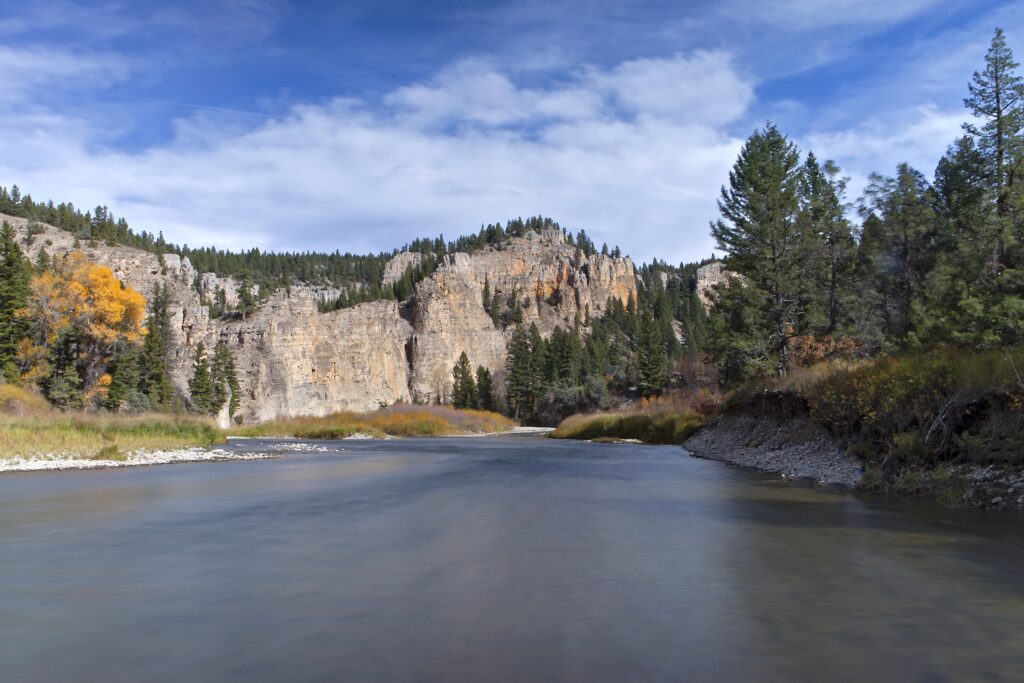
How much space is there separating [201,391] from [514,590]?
7807 cm

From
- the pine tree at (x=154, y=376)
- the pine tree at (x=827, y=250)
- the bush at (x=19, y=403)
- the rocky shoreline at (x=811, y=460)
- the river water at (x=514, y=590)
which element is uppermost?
the pine tree at (x=827, y=250)

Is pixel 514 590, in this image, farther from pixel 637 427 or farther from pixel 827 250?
pixel 637 427

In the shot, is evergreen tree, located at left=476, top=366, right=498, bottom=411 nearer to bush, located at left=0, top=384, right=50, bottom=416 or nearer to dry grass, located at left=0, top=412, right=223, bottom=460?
dry grass, located at left=0, top=412, right=223, bottom=460

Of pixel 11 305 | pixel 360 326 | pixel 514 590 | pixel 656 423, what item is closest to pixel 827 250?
pixel 656 423

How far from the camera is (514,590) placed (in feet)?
28.5

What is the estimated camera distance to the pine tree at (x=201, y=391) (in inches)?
3039

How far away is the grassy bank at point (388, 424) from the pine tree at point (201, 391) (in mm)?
8128

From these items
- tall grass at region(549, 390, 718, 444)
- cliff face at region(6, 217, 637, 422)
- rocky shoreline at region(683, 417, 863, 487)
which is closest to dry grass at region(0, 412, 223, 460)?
rocky shoreline at region(683, 417, 863, 487)

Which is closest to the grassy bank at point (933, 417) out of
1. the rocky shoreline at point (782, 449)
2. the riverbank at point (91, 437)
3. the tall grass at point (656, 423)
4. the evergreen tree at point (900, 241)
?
the rocky shoreline at point (782, 449)

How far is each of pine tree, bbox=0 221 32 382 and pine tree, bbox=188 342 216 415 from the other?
84.0 feet

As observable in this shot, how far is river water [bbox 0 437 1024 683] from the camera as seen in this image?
619 centimetres

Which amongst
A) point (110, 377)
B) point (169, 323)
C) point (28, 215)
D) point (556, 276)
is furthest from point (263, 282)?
point (110, 377)

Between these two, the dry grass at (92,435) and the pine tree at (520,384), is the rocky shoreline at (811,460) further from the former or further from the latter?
the pine tree at (520,384)

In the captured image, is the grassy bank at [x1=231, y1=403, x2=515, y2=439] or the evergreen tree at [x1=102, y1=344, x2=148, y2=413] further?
the grassy bank at [x1=231, y1=403, x2=515, y2=439]
